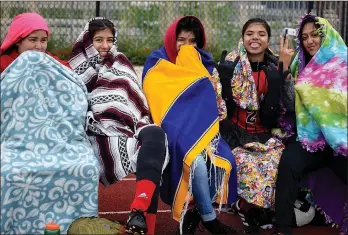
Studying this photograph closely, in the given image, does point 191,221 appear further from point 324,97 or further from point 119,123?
point 324,97

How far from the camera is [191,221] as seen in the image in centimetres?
561

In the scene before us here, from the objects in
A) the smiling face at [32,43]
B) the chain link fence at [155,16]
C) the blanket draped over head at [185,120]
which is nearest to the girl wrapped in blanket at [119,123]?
the blanket draped over head at [185,120]

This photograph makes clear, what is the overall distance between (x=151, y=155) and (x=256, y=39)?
57.7 inches

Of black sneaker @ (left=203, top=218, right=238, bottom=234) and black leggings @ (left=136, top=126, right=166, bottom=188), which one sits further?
black sneaker @ (left=203, top=218, right=238, bottom=234)

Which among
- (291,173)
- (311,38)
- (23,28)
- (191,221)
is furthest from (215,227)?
(23,28)

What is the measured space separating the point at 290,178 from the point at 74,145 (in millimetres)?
1540

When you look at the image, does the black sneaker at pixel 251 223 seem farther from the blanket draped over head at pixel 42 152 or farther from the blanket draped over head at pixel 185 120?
the blanket draped over head at pixel 42 152

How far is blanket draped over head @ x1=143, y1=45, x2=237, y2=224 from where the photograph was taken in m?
5.36

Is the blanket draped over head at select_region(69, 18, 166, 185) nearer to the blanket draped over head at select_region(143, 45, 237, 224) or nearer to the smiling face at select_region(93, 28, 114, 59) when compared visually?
the smiling face at select_region(93, 28, 114, 59)

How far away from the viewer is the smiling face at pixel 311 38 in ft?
19.4

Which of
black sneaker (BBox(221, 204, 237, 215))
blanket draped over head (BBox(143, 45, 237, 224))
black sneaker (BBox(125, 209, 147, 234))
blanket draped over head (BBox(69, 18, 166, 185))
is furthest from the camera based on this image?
black sneaker (BBox(221, 204, 237, 215))

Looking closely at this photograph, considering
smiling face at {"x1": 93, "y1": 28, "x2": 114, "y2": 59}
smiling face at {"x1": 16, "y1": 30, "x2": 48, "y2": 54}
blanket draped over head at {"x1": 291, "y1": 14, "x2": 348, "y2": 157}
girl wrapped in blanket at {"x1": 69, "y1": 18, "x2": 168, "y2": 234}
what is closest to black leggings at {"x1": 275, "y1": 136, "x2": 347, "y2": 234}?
blanket draped over head at {"x1": 291, "y1": 14, "x2": 348, "y2": 157}

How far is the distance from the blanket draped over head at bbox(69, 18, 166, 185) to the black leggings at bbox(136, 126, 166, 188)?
5.1 inches

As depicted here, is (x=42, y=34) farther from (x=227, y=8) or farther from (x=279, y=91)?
(x=227, y=8)
